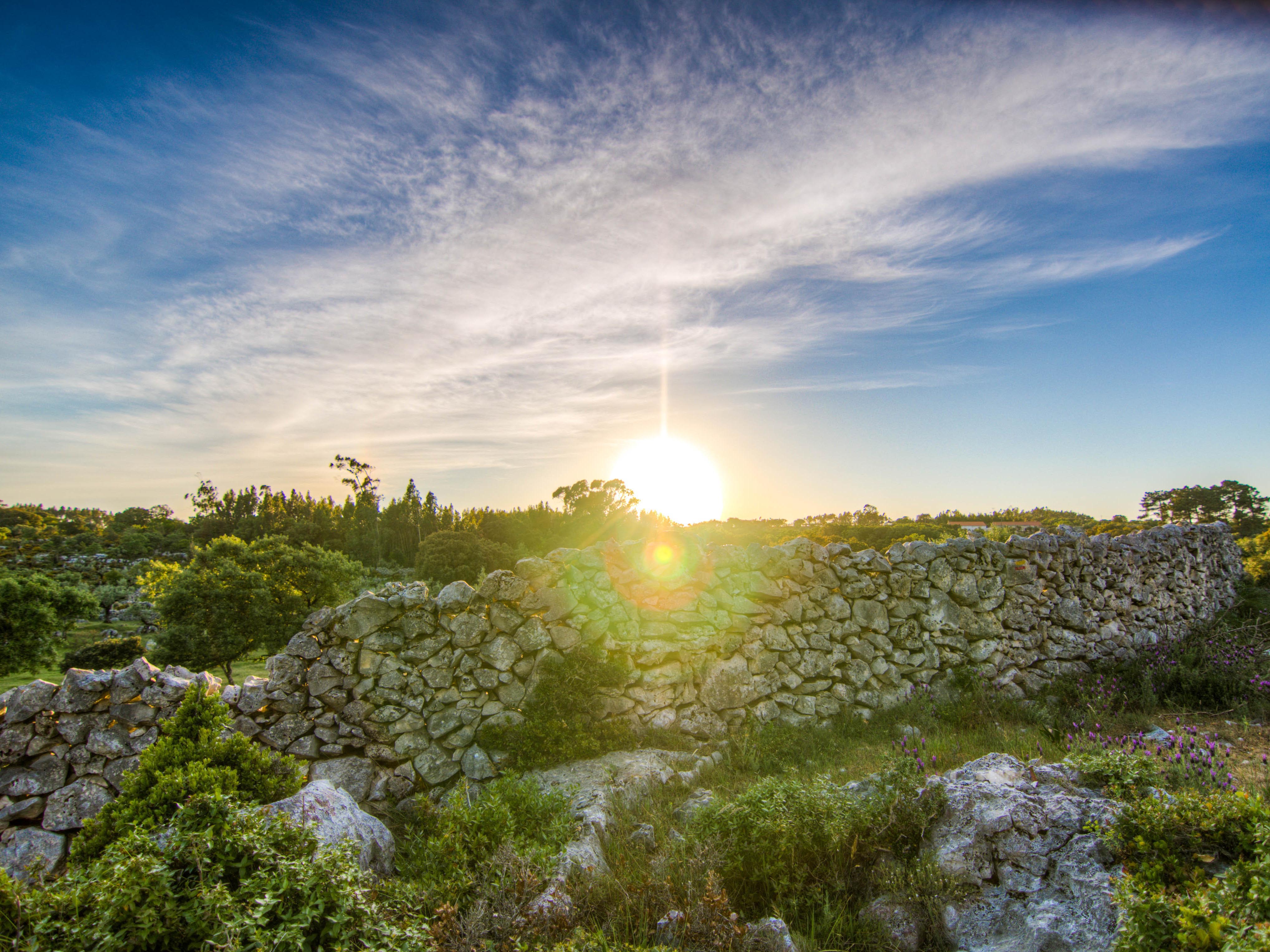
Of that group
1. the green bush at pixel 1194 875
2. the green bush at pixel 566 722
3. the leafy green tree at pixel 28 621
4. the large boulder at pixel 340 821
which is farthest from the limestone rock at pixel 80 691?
the green bush at pixel 1194 875

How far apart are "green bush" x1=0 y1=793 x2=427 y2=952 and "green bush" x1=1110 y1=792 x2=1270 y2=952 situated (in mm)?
3756

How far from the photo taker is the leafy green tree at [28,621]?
36.4 feet

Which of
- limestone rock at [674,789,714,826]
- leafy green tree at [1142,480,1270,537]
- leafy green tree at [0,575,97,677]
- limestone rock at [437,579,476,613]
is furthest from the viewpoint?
leafy green tree at [1142,480,1270,537]

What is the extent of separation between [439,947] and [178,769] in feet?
9.65

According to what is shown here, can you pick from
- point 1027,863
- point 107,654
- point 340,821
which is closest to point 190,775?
point 340,821

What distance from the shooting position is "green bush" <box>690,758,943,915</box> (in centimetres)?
434

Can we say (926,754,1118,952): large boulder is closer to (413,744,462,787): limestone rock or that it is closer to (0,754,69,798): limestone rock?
(413,744,462,787): limestone rock

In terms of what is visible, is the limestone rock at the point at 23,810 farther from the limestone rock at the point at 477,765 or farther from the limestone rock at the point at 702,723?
the limestone rock at the point at 702,723

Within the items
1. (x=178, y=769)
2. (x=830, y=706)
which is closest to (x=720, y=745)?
(x=830, y=706)

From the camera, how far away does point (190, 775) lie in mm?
4586

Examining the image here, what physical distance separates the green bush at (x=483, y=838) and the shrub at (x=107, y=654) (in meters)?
11.0

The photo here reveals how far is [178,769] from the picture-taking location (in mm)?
4664

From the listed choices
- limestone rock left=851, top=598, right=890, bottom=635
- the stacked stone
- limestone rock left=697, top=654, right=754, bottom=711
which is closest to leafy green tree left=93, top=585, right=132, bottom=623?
the stacked stone

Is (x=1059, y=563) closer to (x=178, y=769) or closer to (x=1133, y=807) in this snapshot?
(x=1133, y=807)
